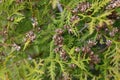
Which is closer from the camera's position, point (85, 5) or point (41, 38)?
point (85, 5)

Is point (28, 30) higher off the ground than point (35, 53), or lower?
higher

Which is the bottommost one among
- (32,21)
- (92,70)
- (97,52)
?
(92,70)

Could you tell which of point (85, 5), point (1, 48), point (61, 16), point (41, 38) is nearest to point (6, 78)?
point (1, 48)

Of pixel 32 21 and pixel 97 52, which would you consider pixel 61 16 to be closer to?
pixel 32 21

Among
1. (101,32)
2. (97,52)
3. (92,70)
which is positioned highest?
(101,32)

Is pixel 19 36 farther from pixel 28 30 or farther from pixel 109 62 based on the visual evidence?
pixel 109 62

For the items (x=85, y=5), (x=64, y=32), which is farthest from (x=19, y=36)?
(x=85, y=5)
